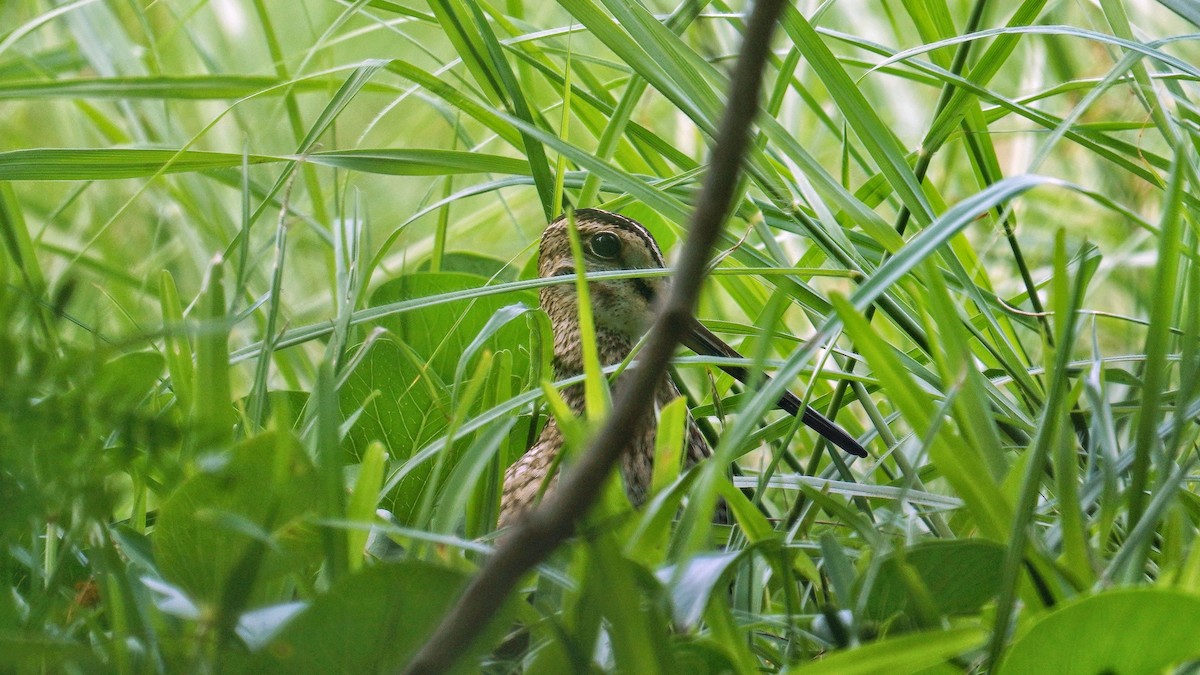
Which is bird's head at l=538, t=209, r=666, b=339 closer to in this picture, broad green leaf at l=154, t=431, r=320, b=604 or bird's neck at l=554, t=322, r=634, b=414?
bird's neck at l=554, t=322, r=634, b=414

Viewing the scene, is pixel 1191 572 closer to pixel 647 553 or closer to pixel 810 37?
pixel 647 553

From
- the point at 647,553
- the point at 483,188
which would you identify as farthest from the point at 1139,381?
the point at 483,188

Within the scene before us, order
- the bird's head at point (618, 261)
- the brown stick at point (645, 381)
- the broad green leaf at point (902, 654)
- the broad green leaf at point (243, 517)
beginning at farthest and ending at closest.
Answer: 1. the bird's head at point (618, 261)
2. the broad green leaf at point (243, 517)
3. the broad green leaf at point (902, 654)
4. the brown stick at point (645, 381)

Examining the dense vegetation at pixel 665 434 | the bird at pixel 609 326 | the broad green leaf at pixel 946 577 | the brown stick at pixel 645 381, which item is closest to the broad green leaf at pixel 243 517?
the dense vegetation at pixel 665 434

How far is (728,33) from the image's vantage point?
1757 millimetres

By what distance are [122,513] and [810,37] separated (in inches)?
39.6

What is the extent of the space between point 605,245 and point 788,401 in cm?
43

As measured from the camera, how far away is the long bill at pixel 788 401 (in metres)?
1.19

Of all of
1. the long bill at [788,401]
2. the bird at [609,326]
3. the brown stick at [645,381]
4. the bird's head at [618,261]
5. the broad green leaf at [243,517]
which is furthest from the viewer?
the bird's head at [618,261]

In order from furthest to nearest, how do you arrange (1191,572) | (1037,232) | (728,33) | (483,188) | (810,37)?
(1037,232), (728,33), (483,188), (810,37), (1191,572)

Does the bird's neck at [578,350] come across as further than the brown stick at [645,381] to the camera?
Yes

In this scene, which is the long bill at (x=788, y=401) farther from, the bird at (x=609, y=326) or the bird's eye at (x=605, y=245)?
the bird's eye at (x=605, y=245)

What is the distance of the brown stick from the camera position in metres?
0.49

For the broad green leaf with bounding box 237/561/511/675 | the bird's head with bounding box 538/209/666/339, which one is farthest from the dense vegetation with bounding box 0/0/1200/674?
the bird's head with bounding box 538/209/666/339
